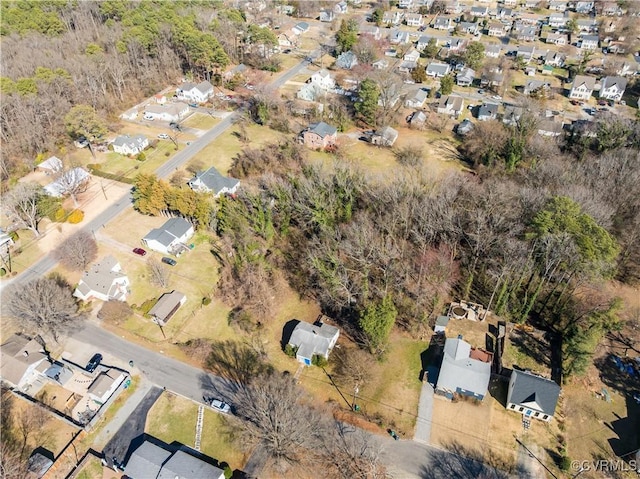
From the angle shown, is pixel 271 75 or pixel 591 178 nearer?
pixel 591 178

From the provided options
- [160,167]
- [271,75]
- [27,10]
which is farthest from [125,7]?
[160,167]

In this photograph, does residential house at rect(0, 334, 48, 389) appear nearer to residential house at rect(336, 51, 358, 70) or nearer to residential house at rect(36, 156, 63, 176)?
residential house at rect(36, 156, 63, 176)

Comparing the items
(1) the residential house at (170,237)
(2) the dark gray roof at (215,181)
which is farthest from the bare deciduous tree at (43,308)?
(2) the dark gray roof at (215,181)

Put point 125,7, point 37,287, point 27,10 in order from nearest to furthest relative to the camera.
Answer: point 37,287 < point 27,10 < point 125,7

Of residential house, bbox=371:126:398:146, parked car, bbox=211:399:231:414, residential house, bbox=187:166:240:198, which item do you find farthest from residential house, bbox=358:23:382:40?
parked car, bbox=211:399:231:414

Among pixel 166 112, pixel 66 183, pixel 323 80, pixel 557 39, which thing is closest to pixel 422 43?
Answer: pixel 557 39

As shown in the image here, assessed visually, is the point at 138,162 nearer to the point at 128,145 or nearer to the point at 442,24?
the point at 128,145

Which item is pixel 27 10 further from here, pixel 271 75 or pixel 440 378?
pixel 440 378
